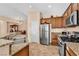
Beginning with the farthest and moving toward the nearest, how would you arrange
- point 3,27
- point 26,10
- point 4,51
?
point 26,10
point 3,27
point 4,51

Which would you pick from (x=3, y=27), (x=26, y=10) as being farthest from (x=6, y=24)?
(x=26, y=10)

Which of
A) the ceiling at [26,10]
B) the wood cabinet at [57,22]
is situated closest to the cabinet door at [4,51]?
the ceiling at [26,10]

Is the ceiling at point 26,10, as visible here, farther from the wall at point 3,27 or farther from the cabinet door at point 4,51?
the cabinet door at point 4,51

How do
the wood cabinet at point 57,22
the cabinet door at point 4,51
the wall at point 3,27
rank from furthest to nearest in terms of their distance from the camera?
1. the wood cabinet at point 57,22
2. the wall at point 3,27
3. the cabinet door at point 4,51

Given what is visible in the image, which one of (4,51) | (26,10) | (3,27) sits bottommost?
(4,51)

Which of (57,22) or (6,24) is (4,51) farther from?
(57,22)

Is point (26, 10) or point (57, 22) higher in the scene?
point (26, 10)

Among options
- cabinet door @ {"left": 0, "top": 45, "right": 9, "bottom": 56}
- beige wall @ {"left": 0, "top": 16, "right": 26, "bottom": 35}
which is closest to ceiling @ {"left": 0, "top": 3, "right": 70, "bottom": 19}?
beige wall @ {"left": 0, "top": 16, "right": 26, "bottom": 35}

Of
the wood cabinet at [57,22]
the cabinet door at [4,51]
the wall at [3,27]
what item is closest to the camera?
the cabinet door at [4,51]

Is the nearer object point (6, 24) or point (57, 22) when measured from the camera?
point (6, 24)

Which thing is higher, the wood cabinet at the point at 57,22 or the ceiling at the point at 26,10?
the ceiling at the point at 26,10

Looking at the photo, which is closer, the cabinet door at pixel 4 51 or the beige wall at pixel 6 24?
the cabinet door at pixel 4 51

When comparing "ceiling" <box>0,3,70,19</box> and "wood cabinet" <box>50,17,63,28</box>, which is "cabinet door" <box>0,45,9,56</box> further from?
"wood cabinet" <box>50,17,63,28</box>

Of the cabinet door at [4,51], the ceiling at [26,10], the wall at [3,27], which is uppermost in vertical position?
the ceiling at [26,10]
